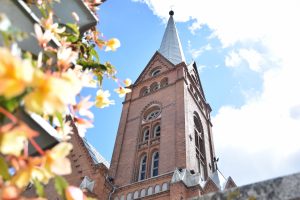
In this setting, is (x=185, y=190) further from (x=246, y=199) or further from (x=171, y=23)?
(x=171, y=23)

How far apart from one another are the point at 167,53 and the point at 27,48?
2721 cm

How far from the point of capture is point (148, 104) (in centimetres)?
2112

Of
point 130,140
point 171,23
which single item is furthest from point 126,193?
point 171,23

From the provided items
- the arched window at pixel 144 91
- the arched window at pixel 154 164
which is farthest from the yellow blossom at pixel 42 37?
the arched window at pixel 144 91

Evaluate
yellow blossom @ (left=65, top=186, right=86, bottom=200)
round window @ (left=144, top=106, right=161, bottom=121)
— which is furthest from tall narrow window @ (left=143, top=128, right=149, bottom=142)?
yellow blossom @ (left=65, top=186, right=86, bottom=200)

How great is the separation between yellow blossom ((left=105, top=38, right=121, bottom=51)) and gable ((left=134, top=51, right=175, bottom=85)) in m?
22.4

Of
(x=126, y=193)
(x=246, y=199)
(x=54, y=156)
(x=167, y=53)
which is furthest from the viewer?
(x=167, y=53)

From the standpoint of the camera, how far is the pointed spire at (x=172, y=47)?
2722 centimetres

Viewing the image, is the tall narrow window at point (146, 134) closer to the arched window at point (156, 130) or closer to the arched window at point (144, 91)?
the arched window at point (156, 130)

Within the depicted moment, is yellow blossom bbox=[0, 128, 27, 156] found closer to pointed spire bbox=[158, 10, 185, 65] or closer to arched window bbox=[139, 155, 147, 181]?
arched window bbox=[139, 155, 147, 181]

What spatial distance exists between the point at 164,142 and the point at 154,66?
1030 centimetres

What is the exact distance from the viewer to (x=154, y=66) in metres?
25.8

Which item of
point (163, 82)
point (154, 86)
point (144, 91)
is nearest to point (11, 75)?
point (163, 82)

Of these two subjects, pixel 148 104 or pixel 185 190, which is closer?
pixel 185 190
